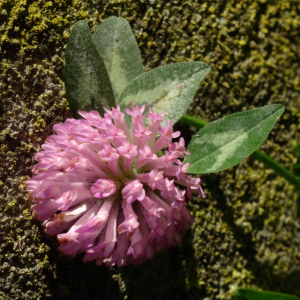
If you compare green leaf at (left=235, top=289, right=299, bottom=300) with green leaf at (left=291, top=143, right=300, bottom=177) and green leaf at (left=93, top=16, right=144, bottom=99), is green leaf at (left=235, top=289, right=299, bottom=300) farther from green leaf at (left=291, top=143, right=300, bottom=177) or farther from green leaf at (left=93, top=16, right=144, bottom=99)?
green leaf at (left=93, top=16, right=144, bottom=99)

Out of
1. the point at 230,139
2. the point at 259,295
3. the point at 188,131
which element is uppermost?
the point at 230,139

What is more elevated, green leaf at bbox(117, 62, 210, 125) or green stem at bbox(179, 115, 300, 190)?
green leaf at bbox(117, 62, 210, 125)

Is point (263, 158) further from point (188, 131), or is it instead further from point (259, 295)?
point (259, 295)

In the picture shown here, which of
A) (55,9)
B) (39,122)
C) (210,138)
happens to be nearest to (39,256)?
(39,122)

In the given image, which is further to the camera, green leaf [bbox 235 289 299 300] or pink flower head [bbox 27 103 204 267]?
green leaf [bbox 235 289 299 300]

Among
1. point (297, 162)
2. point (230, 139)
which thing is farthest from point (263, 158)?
point (230, 139)

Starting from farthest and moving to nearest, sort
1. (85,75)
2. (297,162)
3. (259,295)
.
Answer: (297,162) → (259,295) → (85,75)

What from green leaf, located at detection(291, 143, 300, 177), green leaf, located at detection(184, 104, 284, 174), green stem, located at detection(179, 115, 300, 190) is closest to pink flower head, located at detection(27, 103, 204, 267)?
green leaf, located at detection(184, 104, 284, 174)
